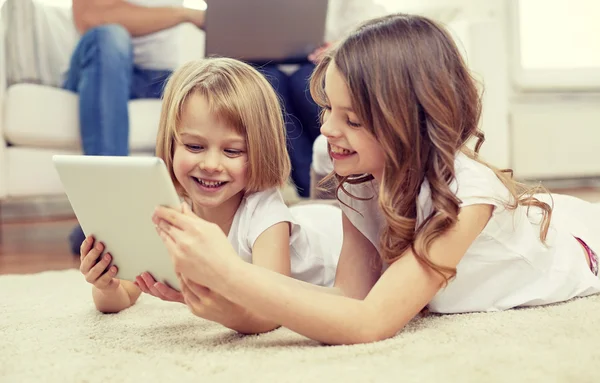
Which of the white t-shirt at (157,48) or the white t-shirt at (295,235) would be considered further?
the white t-shirt at (157,48)

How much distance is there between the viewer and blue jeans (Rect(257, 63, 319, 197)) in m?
2.13

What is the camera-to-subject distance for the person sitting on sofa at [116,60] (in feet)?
5.87

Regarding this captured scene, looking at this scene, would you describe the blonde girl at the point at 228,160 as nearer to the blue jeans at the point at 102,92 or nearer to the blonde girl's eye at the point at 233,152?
the blonde girl's eye at the point at 233,152

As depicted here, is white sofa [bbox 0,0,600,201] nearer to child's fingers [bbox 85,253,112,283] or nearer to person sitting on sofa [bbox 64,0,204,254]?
person sitting on sofa [bbox 64,0,204,254]

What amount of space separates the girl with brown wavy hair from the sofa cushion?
43.5 inches

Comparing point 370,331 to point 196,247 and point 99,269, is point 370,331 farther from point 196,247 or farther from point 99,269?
point 99,269

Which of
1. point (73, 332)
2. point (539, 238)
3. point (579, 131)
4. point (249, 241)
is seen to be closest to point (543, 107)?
point (579, 131)

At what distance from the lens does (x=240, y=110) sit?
897 millimetres

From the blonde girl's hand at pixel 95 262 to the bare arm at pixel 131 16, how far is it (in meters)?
1.28

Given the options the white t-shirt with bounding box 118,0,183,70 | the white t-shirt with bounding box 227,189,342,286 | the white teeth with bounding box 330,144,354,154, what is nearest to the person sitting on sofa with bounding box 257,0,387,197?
the white t-shirt with bounding box 118,0,183,70

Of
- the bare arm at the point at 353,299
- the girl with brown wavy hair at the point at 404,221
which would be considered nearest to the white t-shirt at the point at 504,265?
the girl with brown wavy hair at the point at 404,221

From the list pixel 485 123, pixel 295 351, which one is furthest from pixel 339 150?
pixel 485 123

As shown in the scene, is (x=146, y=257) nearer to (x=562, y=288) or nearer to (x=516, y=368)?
(x=516, y=368)

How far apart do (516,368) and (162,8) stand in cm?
174
